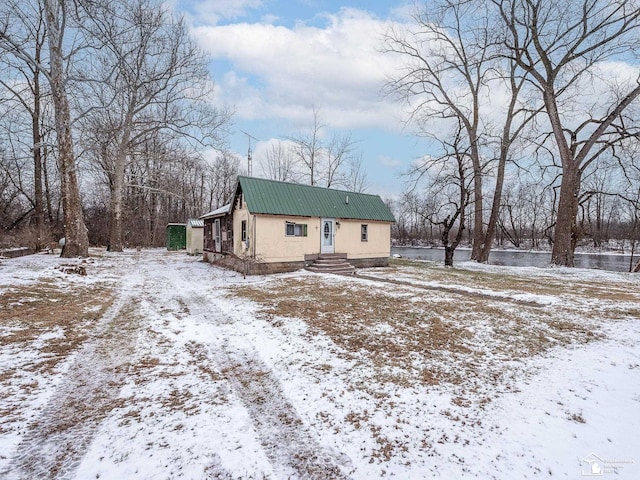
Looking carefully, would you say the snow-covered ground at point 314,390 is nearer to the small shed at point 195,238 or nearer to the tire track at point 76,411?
the tire track at point 76,411

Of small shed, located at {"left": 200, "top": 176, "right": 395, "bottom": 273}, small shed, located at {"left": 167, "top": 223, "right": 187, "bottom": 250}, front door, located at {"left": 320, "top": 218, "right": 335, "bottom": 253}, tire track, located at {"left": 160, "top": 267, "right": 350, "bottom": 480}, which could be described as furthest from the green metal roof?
small shed, located at {"left": 167, "top": 223, "right": 187, "bottom": 250}

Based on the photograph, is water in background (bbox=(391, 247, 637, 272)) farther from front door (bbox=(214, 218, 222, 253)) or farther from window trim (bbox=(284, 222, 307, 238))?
front door (bbox=(214, 218, 222, 253))

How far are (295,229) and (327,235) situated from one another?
6.03 ft

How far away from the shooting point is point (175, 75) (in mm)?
18016

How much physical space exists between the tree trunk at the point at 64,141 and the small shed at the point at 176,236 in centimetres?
1334

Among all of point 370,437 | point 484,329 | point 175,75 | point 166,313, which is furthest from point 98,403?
point 175,75

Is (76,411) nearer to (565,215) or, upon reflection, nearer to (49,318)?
(49,318)

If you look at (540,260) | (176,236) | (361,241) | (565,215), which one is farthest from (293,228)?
(540,260)

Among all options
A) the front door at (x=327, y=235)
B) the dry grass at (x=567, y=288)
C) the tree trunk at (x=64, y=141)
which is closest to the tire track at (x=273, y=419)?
the dry grass at (x=567, y=288)

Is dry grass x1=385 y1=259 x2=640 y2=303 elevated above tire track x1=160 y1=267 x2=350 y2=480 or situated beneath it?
elevated above

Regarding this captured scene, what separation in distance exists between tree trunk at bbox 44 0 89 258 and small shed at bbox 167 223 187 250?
13340 mm

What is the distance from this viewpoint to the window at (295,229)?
1375 cm

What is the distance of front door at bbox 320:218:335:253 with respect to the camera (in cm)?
1480

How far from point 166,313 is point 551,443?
6.57 meters
